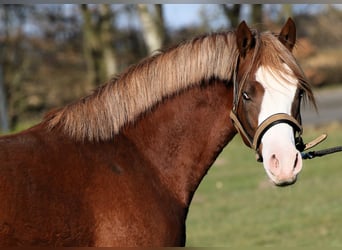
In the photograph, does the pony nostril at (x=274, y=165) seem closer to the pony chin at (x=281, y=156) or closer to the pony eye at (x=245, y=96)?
the pony chin at (x=281, y=156)

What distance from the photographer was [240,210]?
1120 cm

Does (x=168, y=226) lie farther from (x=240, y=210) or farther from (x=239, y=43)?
(x=240, y=210)

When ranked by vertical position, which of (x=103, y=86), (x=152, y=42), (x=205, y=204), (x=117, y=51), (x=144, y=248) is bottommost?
(x=117, y=51)

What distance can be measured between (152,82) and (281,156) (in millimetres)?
965

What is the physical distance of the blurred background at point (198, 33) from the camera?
9.74m

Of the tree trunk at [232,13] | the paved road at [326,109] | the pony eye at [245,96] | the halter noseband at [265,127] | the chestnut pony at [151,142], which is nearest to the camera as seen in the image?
the chestnut pony at [151,142]

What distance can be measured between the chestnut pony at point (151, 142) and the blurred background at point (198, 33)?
4.83 ft

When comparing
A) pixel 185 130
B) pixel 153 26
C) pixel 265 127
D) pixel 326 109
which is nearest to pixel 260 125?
pixel 265 127

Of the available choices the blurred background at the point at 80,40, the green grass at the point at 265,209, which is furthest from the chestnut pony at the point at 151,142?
the blurred background at the point at 80,40

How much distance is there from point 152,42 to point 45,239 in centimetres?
1313

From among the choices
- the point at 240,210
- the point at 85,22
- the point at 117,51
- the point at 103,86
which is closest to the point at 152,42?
the point at 85,22

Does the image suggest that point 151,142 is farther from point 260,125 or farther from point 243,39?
point 243,39

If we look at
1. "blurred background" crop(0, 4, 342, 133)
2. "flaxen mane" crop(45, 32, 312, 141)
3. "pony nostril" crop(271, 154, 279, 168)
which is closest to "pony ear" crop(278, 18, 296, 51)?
"flaxen mane" crop(45, 32, 312, 141)

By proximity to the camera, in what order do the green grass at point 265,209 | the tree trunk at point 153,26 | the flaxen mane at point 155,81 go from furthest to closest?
the tree trunk at point 153,26 → the green grass at point 265,209 → the flaxen mane at point 155,81
